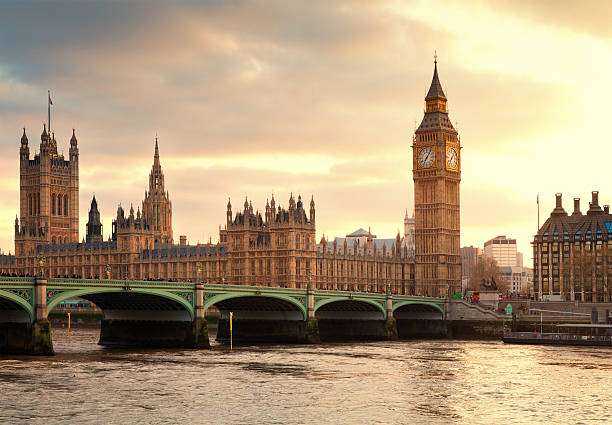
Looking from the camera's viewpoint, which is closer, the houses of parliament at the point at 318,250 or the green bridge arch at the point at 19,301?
the green bridge arch at the point at 19,301

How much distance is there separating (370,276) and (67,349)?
250 feet

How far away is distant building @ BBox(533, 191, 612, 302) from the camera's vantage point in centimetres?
15938

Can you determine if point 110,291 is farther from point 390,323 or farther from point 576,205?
point 576,205

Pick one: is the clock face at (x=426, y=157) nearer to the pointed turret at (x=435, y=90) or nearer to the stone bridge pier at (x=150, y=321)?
the pointed turret at (x=435, y=90)

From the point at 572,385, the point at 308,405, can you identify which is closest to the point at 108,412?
the point at 308,405

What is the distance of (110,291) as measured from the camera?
77188 mm

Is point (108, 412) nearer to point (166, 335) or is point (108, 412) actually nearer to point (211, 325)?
point (166, 335)

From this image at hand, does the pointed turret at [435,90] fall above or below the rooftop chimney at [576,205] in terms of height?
above

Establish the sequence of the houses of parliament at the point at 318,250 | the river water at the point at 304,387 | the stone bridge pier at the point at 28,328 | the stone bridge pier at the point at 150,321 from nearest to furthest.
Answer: the river water at the point at 304,387, the stone bridge pier at the point at 28,328, the stone bridge pier at the point at 150,321, the houses of parliament at the point at 318,250

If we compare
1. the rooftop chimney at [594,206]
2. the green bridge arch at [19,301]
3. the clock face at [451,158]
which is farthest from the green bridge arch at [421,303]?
the rooftop chimney at [594,206]

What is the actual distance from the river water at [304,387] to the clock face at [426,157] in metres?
75.9

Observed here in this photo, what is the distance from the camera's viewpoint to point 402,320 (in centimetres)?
11994

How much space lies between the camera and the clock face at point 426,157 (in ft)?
516

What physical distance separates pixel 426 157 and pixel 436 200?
7272mm
